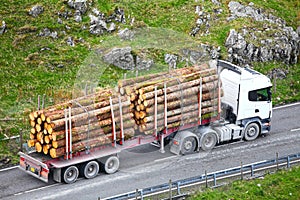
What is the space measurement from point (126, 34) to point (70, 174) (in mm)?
14047

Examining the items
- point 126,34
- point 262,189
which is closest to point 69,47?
point 126,34

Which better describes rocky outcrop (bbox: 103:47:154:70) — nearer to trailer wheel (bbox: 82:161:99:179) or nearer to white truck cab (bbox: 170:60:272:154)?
white truck cab (bbox: 170:60:272:154)

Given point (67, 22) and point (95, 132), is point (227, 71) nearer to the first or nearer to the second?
point (95, 132)

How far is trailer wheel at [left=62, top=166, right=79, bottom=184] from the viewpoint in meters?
27.9

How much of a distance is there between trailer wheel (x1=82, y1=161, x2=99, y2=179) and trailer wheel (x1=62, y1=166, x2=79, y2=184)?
13.5 inches

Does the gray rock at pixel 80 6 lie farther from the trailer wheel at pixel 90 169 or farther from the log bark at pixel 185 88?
the trailer wheel at pixel 90 169

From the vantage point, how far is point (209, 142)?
3183 centimetres

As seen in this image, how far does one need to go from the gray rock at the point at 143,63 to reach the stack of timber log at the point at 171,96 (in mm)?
6692

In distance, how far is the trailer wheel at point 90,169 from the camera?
2830 cm

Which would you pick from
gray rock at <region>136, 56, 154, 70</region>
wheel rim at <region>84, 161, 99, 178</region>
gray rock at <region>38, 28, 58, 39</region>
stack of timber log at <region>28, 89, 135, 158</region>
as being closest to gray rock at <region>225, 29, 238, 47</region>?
gray rock at <region>136, 56, 154, 70</region>

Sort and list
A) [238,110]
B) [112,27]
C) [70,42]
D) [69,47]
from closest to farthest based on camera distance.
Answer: [238,110]
[69,47]
[70,42]
[112,27]

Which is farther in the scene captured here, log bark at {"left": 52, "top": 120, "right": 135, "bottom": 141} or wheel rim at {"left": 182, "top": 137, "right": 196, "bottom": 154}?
wheel rim at {"left": 182, "top": 137, "right": 196, "bottom": 154}

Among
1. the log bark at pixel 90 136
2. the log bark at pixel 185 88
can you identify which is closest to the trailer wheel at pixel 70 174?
the log bark at pixel 90 136

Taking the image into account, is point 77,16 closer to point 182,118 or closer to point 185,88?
point 185,88
